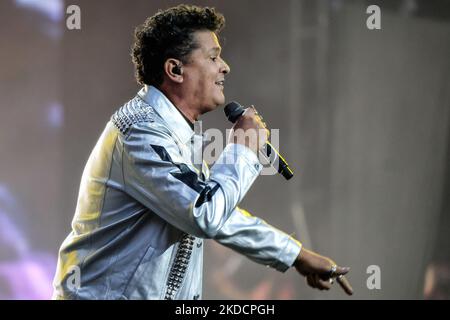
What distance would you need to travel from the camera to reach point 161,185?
1.58m

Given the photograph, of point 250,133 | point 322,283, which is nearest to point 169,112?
point 250,133

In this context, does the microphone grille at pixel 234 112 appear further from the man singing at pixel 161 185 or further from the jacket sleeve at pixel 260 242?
the jacket sleeve at pixel 260 242

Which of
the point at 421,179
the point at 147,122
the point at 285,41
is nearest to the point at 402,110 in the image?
the point at 421,179

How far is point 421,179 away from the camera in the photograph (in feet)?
12.6

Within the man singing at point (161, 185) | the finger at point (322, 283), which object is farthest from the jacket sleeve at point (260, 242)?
the man singing at point (161, 185)

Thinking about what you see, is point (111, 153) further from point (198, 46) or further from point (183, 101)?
point (198, 46)

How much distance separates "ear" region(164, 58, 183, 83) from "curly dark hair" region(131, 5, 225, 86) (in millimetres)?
16

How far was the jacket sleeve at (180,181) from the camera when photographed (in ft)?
5.09

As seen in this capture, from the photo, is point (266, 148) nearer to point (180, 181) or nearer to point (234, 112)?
point (234, 112)

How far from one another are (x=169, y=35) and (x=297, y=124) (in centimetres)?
210

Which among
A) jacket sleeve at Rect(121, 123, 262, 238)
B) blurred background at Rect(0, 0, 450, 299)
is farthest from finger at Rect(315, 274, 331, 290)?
blurred background at Rect(0, 0, 450, 299)

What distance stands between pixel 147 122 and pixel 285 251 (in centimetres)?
61

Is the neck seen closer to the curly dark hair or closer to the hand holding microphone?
the curly dark hair

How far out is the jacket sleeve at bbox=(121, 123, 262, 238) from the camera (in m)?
1.55
